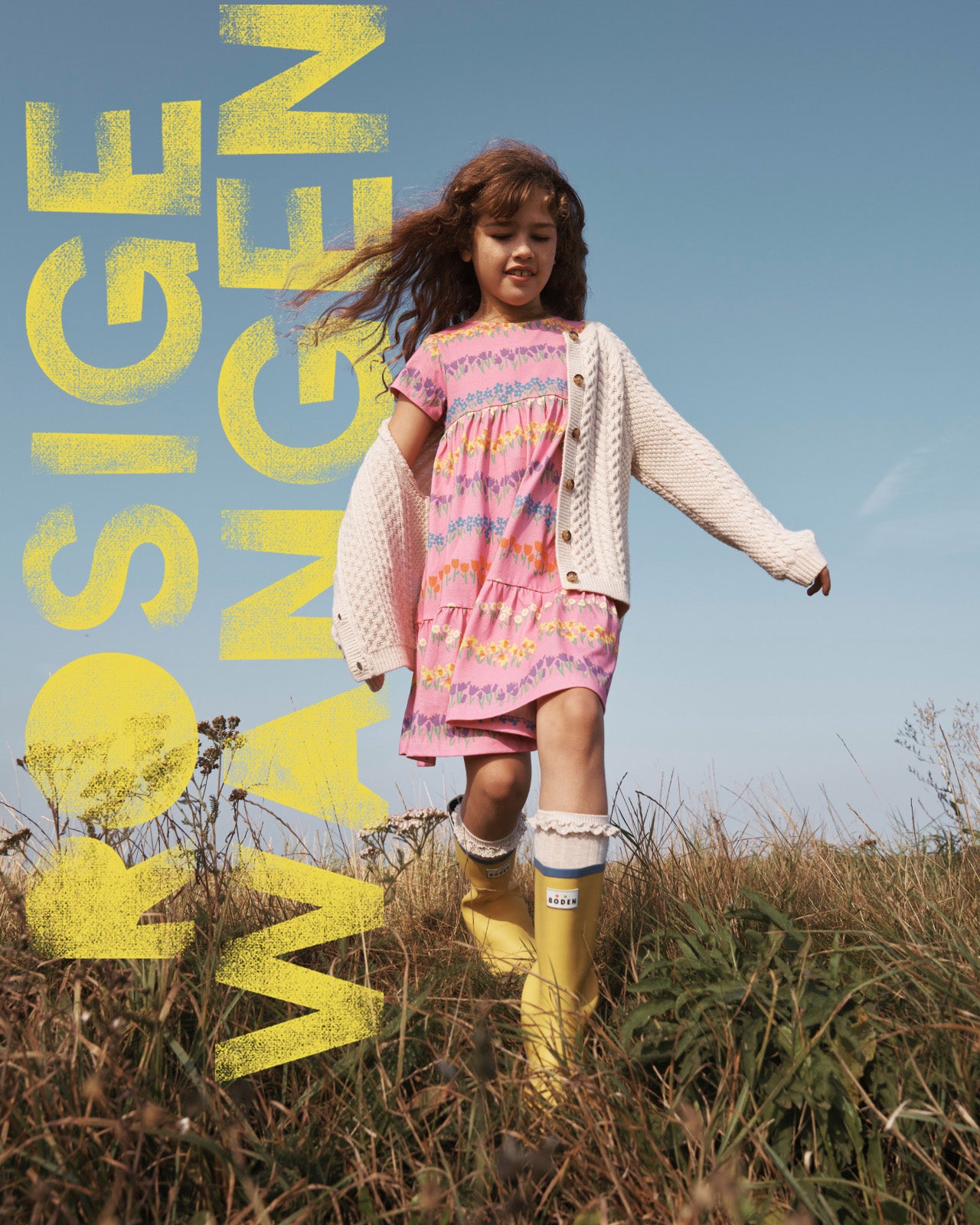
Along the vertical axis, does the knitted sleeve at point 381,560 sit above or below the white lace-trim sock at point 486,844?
above

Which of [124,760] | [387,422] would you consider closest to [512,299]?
[387,422]

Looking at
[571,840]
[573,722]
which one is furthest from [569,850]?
[573,722]

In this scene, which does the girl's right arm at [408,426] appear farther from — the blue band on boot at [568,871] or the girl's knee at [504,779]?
the blue band on boot at [568,871]

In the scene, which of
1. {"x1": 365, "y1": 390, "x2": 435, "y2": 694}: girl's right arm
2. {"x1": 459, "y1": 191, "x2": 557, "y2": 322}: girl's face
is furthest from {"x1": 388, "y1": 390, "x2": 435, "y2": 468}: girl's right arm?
{"x1": 459, "y1": 191, "x2": 557, "y2": 322}: girl's face

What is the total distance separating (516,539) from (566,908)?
0.98m

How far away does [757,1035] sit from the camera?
1909mm

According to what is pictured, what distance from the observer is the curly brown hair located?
3092mm

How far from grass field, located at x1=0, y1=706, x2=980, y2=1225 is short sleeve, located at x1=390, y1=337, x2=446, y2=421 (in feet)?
4.51

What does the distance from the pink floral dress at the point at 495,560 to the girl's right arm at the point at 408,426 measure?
0.03 m

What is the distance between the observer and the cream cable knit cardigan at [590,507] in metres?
2.82

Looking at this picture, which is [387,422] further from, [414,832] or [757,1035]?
[757,1035]

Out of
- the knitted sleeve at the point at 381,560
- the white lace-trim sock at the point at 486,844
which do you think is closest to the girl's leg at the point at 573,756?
the white lace-trim sock at the point at 486,844

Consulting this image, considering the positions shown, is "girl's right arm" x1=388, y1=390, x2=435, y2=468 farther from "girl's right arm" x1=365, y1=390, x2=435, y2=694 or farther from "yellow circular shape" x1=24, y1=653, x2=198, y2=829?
"yellow circular shape" x1=24, y1=653, x2=198, y2=829

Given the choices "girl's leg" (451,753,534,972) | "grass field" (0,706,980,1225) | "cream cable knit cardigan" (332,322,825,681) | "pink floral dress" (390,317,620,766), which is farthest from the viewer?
"cream cable knit cardigan" (332,322,825,681)
